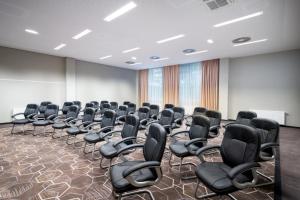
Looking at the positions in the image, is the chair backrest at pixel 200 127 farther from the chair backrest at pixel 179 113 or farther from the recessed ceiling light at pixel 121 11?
the recessed ceiling light at pixel 121 11

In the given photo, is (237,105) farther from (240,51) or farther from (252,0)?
(252,0)

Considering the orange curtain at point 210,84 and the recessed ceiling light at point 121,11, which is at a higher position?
the recessed ceiling light at point 121,11

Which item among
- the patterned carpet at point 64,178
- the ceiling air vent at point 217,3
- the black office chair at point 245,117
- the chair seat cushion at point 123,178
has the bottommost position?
the patterned carpet at point 64,178

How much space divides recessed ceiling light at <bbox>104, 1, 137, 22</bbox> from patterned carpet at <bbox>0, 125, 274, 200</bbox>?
2996 mm

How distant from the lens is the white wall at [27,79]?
22.0 ft

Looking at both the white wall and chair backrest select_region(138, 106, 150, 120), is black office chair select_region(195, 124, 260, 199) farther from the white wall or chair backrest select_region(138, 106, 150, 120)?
the white wall

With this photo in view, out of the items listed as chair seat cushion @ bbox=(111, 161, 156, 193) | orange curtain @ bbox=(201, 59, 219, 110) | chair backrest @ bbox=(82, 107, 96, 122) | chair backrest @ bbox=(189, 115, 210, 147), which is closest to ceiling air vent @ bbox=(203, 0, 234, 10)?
chair backrest @ bbox=(189, 115, 210, 147)

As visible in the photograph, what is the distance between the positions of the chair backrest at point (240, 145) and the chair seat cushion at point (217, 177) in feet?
0.47

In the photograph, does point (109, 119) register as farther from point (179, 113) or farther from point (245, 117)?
point (245, 117)

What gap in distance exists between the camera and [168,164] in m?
3.23

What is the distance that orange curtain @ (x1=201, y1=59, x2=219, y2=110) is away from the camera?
839 centimetres

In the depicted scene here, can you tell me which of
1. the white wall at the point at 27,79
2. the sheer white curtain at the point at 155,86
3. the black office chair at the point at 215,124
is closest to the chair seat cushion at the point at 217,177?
the black office chair at the point at 215,124

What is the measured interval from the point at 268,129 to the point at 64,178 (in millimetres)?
3196

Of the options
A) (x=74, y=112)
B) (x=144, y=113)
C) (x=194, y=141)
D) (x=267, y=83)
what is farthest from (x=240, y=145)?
(x=267, y=83)
